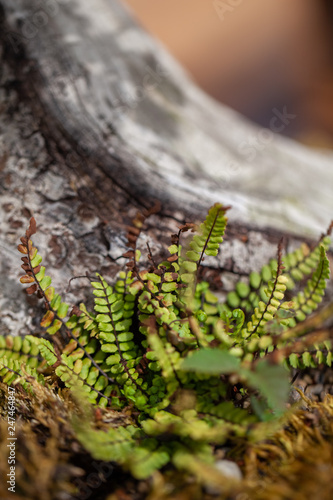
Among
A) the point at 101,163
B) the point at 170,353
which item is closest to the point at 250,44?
the point at 101,163

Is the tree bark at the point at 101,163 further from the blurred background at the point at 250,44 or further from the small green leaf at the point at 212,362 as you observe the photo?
the blurred background at the point at 250,44

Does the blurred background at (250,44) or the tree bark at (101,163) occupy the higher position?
the blurred background at (250,44)

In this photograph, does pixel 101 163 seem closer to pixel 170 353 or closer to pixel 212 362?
pixel 170 353

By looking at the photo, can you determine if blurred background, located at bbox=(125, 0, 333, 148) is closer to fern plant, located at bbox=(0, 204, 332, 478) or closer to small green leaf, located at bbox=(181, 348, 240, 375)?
fern plant, located at bbox=(0, 204, 332, 478)

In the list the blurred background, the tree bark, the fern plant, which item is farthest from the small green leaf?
the blurred background

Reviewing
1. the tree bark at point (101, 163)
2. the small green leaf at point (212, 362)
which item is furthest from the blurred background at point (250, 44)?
the small green leaf at point (212, 362)

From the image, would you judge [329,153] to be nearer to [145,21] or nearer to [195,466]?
[195,466]
